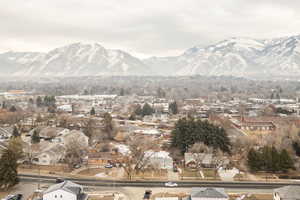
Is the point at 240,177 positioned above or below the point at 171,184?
below

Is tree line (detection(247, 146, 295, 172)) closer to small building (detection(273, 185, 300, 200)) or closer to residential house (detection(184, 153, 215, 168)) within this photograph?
residential house (detection(184, 153, 215, 168))

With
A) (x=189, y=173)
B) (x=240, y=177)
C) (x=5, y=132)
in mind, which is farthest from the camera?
(x=5, y=132)

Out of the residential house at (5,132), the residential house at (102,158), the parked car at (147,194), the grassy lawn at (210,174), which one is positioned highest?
the residential house at (5,132)

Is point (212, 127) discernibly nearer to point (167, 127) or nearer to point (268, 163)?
point (268, 163)

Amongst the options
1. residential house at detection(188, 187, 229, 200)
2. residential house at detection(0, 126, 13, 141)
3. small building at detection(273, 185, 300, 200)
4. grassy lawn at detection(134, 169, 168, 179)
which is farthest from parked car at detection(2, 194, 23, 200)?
residential house at detection(0, 126, 13, 141)

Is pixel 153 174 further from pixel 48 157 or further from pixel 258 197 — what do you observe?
Result: pixel 48 157

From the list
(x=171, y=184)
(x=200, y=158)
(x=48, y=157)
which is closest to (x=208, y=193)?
(x=171, y=184)

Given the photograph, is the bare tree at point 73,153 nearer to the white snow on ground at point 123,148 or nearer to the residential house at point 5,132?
the white snow on ground at point 123,148

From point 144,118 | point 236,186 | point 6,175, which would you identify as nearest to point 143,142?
point 236,186

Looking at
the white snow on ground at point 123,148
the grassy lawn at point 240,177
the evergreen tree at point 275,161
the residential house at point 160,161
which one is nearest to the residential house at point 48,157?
the white snow on ground at point 123,148

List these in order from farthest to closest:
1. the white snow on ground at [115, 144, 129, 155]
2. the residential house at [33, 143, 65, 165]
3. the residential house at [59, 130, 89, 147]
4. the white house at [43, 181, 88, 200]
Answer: the white snow on ground at [115, 144, 129, 155] < the residential house at [59, 130, 89, 147] < the residential house at [33, 143, 65, 165] < the white house at [43, 181, 88, 200]

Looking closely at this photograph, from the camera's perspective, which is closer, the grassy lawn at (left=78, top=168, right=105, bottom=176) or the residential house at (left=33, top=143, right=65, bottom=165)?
the grassy lawn at (left=78, top=168, right=105, bottom=176)
